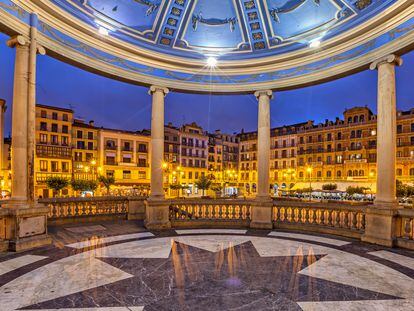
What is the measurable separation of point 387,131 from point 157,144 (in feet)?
24.9

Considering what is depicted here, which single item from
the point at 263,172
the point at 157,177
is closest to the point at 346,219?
the point at 263,172

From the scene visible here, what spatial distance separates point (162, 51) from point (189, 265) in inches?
309

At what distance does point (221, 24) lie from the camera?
9.91 meters

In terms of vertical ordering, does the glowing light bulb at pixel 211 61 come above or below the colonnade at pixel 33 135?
above

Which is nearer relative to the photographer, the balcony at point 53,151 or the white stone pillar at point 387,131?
the white stone pillar at point 387,131

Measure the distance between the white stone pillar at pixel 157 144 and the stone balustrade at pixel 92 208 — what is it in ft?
6.50

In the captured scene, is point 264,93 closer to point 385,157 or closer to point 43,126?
point 385,157

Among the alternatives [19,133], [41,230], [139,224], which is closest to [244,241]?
[139,224]

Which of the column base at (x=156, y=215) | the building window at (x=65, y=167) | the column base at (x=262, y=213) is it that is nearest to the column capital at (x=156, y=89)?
the column base at (x=156, y=215)

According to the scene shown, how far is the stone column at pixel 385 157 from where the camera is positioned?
7402 millimetres

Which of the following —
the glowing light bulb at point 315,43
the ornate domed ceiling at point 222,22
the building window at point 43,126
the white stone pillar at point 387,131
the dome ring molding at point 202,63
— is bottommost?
the white stone pillar at point 387,131

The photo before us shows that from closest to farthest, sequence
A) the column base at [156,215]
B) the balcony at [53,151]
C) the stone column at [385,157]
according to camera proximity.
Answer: the stone column at [385,157] → the column base at [156,215] → the balcony at [53,151]

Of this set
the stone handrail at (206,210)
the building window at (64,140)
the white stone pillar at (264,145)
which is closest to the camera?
the white stone pillar at (264,145)

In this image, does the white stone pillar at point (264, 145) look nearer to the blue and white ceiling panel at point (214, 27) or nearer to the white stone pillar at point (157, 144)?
the blue and white ceiling panel at point (214, 27)
